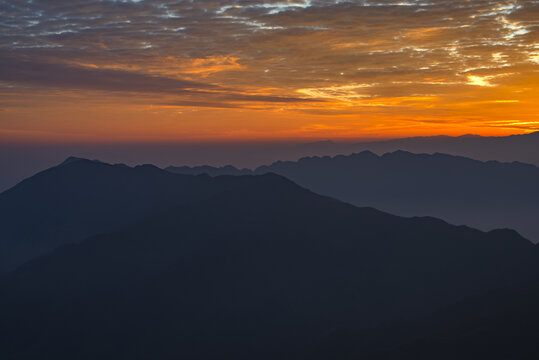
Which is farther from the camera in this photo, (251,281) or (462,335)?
(251,281)

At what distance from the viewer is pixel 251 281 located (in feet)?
431

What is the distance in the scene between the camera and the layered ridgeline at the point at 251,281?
11044 centimetres

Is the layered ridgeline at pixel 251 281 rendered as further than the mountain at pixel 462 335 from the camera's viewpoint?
Yes

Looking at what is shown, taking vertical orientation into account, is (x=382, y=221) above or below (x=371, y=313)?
above

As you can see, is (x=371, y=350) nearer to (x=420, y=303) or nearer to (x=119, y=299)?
(x=420, y=303)

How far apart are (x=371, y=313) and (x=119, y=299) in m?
78.1

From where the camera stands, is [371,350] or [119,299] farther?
[119,299]

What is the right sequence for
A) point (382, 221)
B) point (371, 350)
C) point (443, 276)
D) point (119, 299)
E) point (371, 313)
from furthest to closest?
point (382, 221) → point (119, 299) → point (443, 276) → point (371, 313) → point (371, 350)

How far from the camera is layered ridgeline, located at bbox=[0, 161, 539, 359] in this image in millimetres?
110438

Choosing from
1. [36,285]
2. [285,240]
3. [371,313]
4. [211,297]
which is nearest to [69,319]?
[36,285]

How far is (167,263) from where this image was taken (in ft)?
493

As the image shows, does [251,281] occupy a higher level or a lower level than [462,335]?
lower

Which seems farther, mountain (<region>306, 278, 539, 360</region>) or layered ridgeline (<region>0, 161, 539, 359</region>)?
layered ridgeline (<region>0, 161, 539, 359</region>)

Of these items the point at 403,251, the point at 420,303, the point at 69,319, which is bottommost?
the point at 69,319
